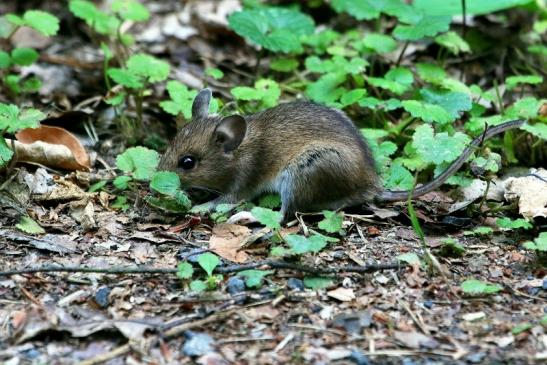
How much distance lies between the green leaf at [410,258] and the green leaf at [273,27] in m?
3.03

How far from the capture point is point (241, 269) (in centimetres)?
478

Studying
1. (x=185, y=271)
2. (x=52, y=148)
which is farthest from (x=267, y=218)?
(x=52, y=148)

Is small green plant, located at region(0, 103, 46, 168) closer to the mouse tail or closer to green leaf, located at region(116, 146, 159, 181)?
green leaf, located at region(116, 146, 159, 181)

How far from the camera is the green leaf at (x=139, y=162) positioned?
5.83 meters

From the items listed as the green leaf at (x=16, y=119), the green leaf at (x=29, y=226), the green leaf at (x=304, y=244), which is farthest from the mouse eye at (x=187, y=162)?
the green leaf at (x=304, y=244)

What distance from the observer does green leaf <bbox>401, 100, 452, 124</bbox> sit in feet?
20.5

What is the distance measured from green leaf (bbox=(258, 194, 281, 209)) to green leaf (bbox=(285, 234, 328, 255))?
3.87ft

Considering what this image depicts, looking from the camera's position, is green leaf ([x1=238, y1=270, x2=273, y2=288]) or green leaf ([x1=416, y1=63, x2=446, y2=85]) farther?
green leaf ([x1=416, y1=63, x2=446, y2=85])

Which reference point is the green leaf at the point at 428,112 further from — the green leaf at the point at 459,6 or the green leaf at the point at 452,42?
the green leaf at the point at 459,6

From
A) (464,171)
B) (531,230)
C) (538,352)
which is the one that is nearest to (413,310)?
(538,352)

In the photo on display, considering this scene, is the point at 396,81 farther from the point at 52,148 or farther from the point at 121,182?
the point at 52,148

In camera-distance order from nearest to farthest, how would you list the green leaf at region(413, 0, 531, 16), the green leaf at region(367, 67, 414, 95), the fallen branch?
the fallen branch
the green leaf at region(367, 67, 414, 95)
the green leaf at region(413, 0, 531, 16)

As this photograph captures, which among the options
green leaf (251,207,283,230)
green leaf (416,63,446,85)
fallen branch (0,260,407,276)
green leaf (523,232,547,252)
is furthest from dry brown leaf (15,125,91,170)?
green leaf (523,232,547,252)

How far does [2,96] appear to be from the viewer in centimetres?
748
